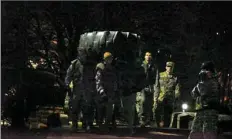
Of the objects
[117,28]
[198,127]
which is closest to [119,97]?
[198,127]

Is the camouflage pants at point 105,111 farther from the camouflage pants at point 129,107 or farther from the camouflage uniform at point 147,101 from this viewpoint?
the camouflage uniform at point 147,101

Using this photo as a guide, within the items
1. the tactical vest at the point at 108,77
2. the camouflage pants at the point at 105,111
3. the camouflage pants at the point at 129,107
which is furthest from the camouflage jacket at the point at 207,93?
the camouflage pants at the point at 105,111

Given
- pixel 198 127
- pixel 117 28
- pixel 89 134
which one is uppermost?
pixel 117 28

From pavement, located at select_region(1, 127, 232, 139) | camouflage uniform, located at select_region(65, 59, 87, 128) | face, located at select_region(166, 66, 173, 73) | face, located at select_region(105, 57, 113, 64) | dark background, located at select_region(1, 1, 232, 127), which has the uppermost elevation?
dark background, located at select_region(1, 1, 232, 127)

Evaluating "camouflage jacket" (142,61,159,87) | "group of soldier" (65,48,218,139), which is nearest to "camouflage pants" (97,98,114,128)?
"group of soldier" (65,48,218,139)

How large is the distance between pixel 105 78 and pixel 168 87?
2.93 meters

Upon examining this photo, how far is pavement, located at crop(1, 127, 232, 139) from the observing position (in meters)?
11.4

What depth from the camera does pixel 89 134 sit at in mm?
12047

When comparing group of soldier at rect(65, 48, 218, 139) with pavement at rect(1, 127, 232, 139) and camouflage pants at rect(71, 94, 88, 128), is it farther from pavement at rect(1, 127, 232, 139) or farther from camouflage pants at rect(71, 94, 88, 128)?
pavement at rect(1, 127, 232, 139)

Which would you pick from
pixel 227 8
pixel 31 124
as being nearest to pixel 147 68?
pixel 227 8

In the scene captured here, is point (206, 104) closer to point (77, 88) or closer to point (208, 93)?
point (208, 93)

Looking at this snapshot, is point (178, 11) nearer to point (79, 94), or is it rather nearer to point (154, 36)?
point (154, 36)

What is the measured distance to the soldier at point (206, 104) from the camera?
9531 mm

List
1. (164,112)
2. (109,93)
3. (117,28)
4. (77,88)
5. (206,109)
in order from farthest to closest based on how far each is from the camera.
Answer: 1. (117,28)
2. (164,112)
3. (77,88)
4. (109,93)
5. (206,109)
